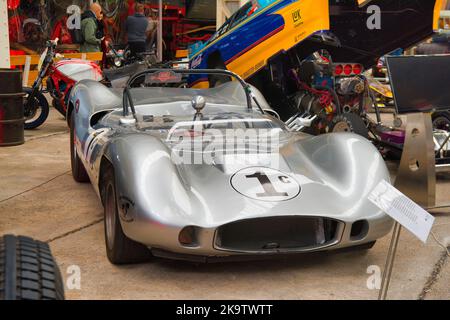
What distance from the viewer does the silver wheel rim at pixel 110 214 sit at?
3967 mm

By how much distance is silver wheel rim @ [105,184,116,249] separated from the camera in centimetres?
397

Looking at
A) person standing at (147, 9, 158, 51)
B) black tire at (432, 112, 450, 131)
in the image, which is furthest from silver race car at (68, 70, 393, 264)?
person standing at (147, 9, 158, 51)

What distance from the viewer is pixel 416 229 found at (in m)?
2.99

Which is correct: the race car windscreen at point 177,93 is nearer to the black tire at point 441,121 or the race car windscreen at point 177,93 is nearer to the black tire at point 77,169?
the black tire at point 77,169

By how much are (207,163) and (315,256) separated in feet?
2.87

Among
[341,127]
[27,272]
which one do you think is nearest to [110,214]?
[27,272]

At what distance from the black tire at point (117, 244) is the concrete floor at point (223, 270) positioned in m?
0.05

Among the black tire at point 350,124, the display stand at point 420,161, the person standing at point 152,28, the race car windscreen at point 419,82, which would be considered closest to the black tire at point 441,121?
the black tire at point 350,124

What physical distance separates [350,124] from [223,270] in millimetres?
3438

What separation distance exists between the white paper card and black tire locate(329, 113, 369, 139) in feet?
11.9

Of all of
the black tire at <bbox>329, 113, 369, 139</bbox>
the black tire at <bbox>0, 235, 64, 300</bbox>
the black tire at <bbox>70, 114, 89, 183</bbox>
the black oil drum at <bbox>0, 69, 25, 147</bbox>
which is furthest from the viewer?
the black oil drum at <bbox>0, 69, 25, 147</bbox>

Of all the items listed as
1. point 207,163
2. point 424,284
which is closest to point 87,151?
point 207,163

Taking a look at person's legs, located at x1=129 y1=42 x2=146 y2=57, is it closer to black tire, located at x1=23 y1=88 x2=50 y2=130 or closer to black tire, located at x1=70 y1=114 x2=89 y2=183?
black tire, located at x1=23 y1=88 x2=50 y2=130
